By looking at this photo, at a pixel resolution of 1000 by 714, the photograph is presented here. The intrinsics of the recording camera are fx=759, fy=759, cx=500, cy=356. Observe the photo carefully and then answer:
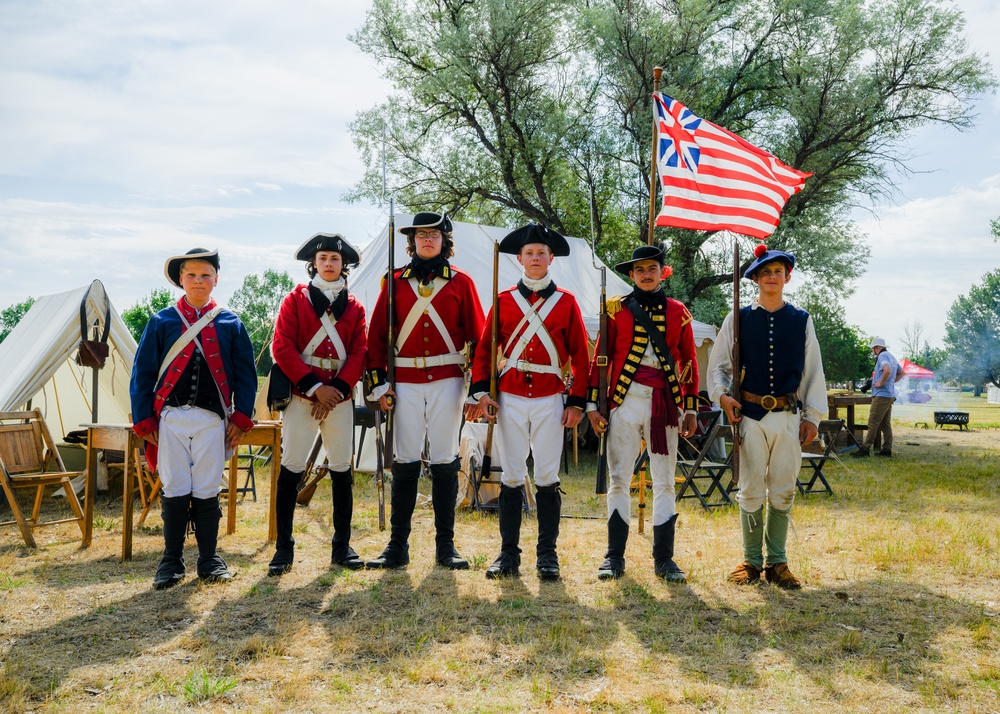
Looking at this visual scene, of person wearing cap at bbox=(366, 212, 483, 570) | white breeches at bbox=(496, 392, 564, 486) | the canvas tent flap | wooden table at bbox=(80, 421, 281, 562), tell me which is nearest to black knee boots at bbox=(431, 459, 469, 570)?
person wearing cap at bbox=(366, 212, 483, 570)

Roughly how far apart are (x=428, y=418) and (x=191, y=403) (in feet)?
4.35

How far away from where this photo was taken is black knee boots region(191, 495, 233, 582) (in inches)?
169

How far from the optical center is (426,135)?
16750 millimetres

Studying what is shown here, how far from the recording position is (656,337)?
436cm

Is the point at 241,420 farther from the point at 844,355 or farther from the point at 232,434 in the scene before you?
the point at 844,355

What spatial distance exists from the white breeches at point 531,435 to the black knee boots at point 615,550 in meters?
0.45

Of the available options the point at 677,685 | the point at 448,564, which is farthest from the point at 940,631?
the point at 448,564

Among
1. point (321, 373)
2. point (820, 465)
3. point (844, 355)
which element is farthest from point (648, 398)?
point (844, 355)

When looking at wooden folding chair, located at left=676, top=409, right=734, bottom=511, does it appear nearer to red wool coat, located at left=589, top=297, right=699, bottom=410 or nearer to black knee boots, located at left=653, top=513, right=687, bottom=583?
black knee boots, located at left=653, top=513, right=687, bottom=583

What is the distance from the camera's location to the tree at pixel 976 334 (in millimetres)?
50844

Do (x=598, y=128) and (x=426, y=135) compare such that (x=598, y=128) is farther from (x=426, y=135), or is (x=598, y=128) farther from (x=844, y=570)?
(x=844, y=570)

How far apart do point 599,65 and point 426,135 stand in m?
4.09

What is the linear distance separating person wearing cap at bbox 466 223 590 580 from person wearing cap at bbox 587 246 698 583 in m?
0.20

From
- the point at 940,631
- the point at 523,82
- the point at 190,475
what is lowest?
the point at 940,631
